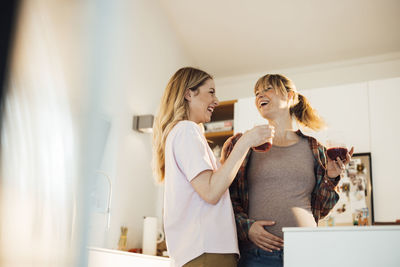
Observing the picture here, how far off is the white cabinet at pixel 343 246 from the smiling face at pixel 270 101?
2.77 ft

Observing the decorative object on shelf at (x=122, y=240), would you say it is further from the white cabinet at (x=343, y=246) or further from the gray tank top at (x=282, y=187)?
the white cabinet at (x=343, y=246)

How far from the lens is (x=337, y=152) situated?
1.43m

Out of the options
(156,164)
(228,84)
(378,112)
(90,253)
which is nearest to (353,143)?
(378,112)

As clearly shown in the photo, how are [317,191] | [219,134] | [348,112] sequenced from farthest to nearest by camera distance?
[219,134] → [348,112] → [317,191]

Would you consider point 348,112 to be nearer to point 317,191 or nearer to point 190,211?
point 317,191

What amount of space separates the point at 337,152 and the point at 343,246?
25.8 inches

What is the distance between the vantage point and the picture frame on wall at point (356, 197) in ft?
10.3

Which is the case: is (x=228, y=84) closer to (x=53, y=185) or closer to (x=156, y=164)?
(x=156, y=164)

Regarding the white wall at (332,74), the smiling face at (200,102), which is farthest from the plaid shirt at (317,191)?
the white wall at (332,74)

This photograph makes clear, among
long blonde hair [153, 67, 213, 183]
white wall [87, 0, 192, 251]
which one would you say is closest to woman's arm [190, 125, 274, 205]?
long blonde hair [153, 67, 213, 183]

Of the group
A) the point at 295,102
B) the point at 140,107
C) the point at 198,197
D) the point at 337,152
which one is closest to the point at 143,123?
the point at 140,107

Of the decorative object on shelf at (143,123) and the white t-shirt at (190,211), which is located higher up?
the decorative object on shelf at (143,123)

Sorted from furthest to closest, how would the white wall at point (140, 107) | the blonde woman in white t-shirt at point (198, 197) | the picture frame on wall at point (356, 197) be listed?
the picture frame on wall at point (356, 197), the white wall at point (140, 107), the blonde woman in white t-shirt at point (198, 197)

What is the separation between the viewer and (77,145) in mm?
169
